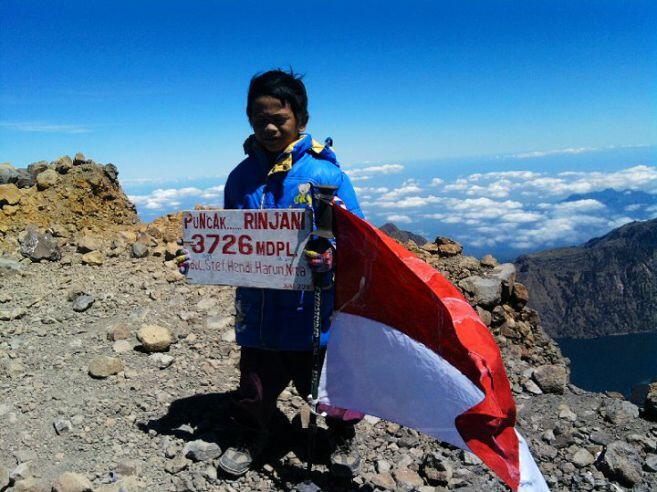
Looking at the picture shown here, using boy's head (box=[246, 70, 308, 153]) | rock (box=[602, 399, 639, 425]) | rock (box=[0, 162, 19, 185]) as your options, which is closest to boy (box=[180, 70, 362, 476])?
boy's head (box=[246, 70, 308, 153])

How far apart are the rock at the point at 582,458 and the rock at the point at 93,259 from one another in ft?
24.7

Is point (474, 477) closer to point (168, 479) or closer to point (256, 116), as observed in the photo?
point (168, 479)

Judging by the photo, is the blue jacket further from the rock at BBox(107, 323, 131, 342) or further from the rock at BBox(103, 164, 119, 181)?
the rock at BBox(103, 164, 119, 181)

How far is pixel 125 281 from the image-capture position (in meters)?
7.52

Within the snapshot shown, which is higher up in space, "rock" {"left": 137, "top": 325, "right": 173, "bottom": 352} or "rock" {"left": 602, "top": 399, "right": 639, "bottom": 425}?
"rock" {"left": 137, "top": 325, "right": 173, "bottom": 352}

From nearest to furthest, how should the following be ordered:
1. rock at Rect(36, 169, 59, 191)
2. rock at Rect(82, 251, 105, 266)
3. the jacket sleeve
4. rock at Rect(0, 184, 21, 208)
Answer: the jacket sleeve
rock at Rect(82, 251, 105, 266)
rock at Rect(0, 184, 21, 208)
rock at Rect(36, 169, 59, 191)

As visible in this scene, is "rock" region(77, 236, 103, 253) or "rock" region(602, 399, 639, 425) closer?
"rock" region(602, 399, 639, 425)

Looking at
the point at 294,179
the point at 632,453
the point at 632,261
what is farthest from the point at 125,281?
the point at 632,261

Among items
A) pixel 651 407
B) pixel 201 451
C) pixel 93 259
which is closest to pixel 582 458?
pixel 651 407

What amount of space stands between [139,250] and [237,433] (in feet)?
16.8

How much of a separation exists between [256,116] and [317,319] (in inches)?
59.2

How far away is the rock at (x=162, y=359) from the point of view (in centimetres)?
547

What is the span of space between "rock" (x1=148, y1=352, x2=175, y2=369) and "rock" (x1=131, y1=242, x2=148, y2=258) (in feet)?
10.8

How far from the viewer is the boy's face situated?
3.29m
